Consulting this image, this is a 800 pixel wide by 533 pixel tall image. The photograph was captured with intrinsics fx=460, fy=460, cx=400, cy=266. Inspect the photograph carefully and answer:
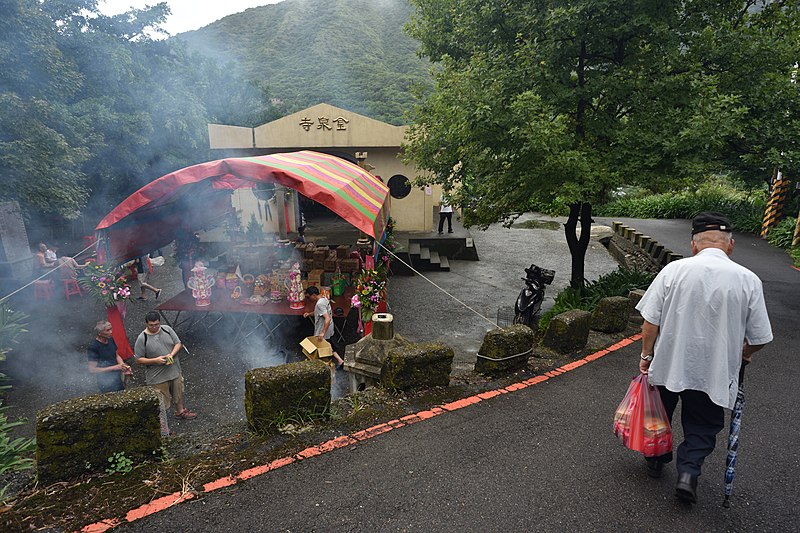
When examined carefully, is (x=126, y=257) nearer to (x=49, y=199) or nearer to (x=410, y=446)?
(x=49, y=199)

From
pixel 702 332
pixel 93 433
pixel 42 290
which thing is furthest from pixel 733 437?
pixel 42 290

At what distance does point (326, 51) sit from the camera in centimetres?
6550

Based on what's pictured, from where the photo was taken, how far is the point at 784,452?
3.99m

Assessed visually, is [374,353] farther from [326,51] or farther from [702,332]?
[326,51]

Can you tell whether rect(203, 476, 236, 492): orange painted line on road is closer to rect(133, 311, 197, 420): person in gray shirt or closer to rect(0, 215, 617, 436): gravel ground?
rect(0, 215, 617, 436): gravel ground

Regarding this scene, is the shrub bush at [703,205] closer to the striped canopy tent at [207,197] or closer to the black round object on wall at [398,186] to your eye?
the black round object on wall at [398,186]

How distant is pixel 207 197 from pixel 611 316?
8.25 metres

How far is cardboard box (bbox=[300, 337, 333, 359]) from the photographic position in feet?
22.4

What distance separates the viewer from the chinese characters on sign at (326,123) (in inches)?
637

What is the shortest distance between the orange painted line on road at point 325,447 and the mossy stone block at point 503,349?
0.26 metres

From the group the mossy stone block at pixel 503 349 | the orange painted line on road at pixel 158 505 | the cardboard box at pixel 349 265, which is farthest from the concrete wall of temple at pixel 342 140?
the orange painted line on road at pixel 158 505

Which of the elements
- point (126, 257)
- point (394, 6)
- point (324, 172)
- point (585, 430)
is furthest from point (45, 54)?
point (394, 6)

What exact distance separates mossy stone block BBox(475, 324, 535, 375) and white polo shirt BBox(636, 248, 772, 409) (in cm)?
220

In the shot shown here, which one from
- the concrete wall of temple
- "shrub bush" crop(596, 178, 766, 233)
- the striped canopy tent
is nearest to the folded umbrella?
the striped canopy tent
